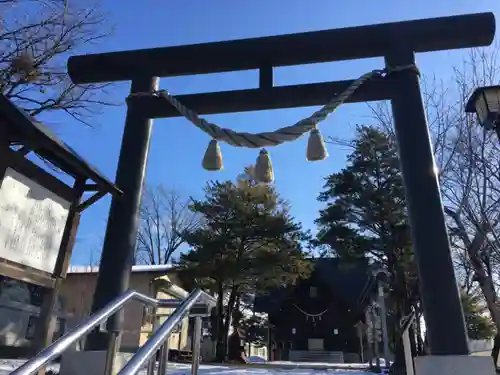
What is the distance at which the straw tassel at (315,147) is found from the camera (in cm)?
388

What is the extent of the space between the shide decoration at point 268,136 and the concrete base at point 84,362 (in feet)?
6.24

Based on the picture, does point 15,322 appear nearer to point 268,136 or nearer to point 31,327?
point 31,327

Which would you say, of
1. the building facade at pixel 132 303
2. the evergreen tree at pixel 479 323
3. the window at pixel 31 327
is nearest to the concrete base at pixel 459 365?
the window at pixel 31 327

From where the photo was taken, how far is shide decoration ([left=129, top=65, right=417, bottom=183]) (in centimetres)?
382

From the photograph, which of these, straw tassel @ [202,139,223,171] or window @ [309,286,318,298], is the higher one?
window @ [309,286,318,298]

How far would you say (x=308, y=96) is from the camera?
4137mm

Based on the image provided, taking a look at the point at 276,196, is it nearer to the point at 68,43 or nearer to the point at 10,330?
the point at 68,43

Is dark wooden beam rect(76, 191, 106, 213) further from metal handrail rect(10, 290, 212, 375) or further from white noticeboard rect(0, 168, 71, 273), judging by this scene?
metal handrail rect(10, 290, 212, 375)

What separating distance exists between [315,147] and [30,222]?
249 centimetres

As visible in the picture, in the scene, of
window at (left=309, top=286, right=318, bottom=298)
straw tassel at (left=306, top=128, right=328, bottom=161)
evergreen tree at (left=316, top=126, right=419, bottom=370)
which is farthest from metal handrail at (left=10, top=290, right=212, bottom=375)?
window at (left=309, top=286, right=318, bottom=298)

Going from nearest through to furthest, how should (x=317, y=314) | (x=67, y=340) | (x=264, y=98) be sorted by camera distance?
(x=67, y=340), (x=264, y=98), (x=317, y=314)

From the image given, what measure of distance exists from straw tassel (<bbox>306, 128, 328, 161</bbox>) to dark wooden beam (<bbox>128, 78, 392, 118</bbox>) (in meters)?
0.43

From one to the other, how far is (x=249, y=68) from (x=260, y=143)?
0.97m

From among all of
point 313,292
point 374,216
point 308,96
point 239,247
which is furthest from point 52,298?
point 313,292
